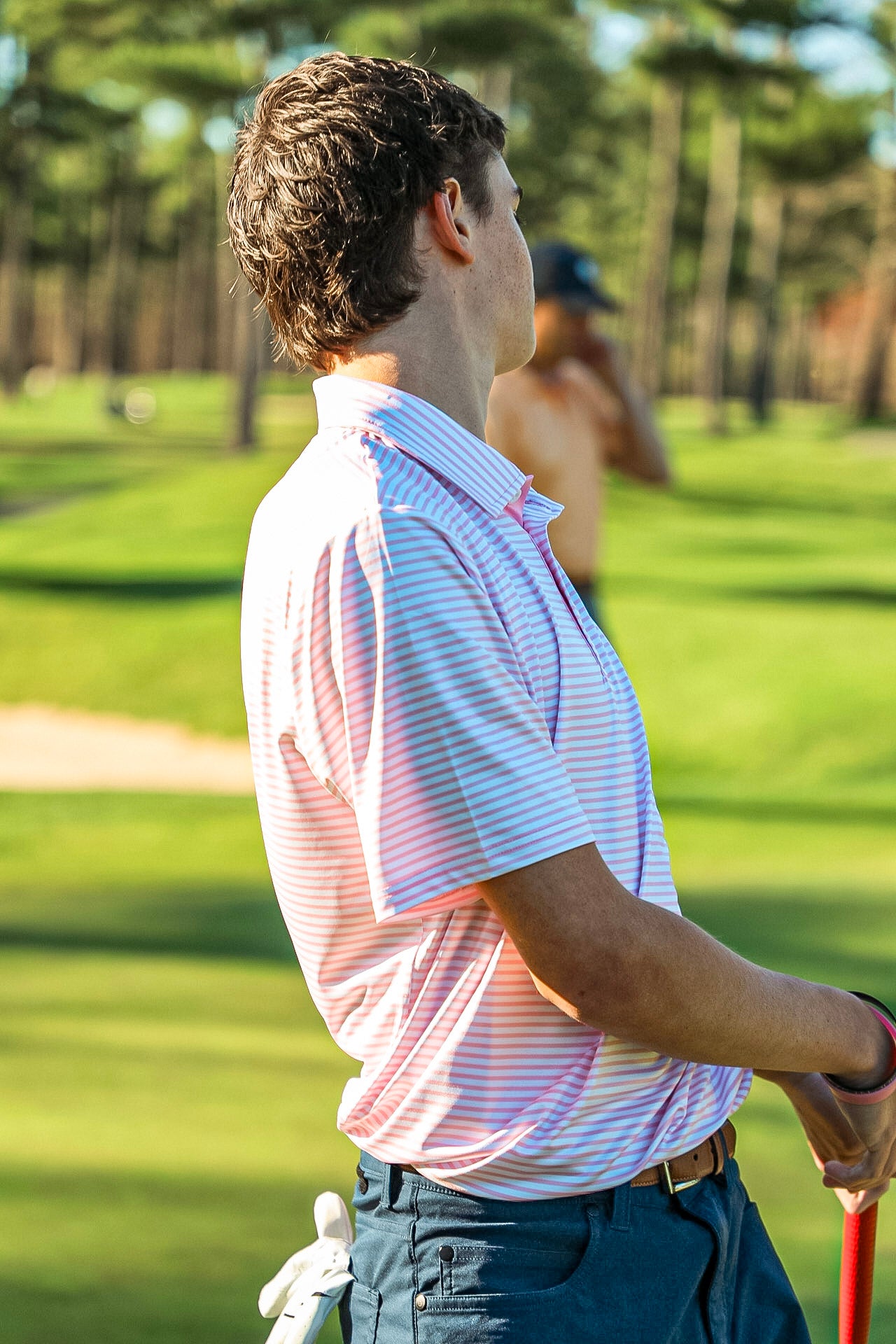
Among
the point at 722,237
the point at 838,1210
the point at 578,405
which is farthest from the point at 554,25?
the point at 838,1210

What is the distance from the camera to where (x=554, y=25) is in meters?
30.8

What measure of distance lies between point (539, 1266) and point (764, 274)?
43500 millimetres

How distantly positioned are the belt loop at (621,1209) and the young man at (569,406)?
3.47 metres

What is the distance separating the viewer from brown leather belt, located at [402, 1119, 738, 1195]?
1400 millimetres

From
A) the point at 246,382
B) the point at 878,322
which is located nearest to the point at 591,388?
the point at 246,382

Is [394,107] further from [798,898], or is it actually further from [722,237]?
[722,237]

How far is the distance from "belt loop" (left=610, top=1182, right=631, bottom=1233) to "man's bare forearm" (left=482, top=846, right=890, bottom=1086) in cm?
13

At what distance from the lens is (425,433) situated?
1354 millimetres

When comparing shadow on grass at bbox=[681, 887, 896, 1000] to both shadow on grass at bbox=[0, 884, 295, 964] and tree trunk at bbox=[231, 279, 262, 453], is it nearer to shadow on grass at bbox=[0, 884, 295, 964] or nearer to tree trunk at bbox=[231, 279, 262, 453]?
shadow on grass at bbox=[0, 884, 295, 964]

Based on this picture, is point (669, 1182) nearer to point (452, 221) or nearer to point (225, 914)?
point (452, 221)

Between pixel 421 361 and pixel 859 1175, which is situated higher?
pixel 421 361

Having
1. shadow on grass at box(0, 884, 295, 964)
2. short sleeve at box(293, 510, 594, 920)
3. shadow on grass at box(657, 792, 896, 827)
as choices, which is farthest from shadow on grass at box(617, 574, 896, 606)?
short sleeve at box(293, 510, 594, 920)

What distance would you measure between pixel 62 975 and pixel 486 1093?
3.52 metres

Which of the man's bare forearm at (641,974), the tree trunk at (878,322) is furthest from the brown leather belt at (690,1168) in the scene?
the tree trunk at (878,322)
